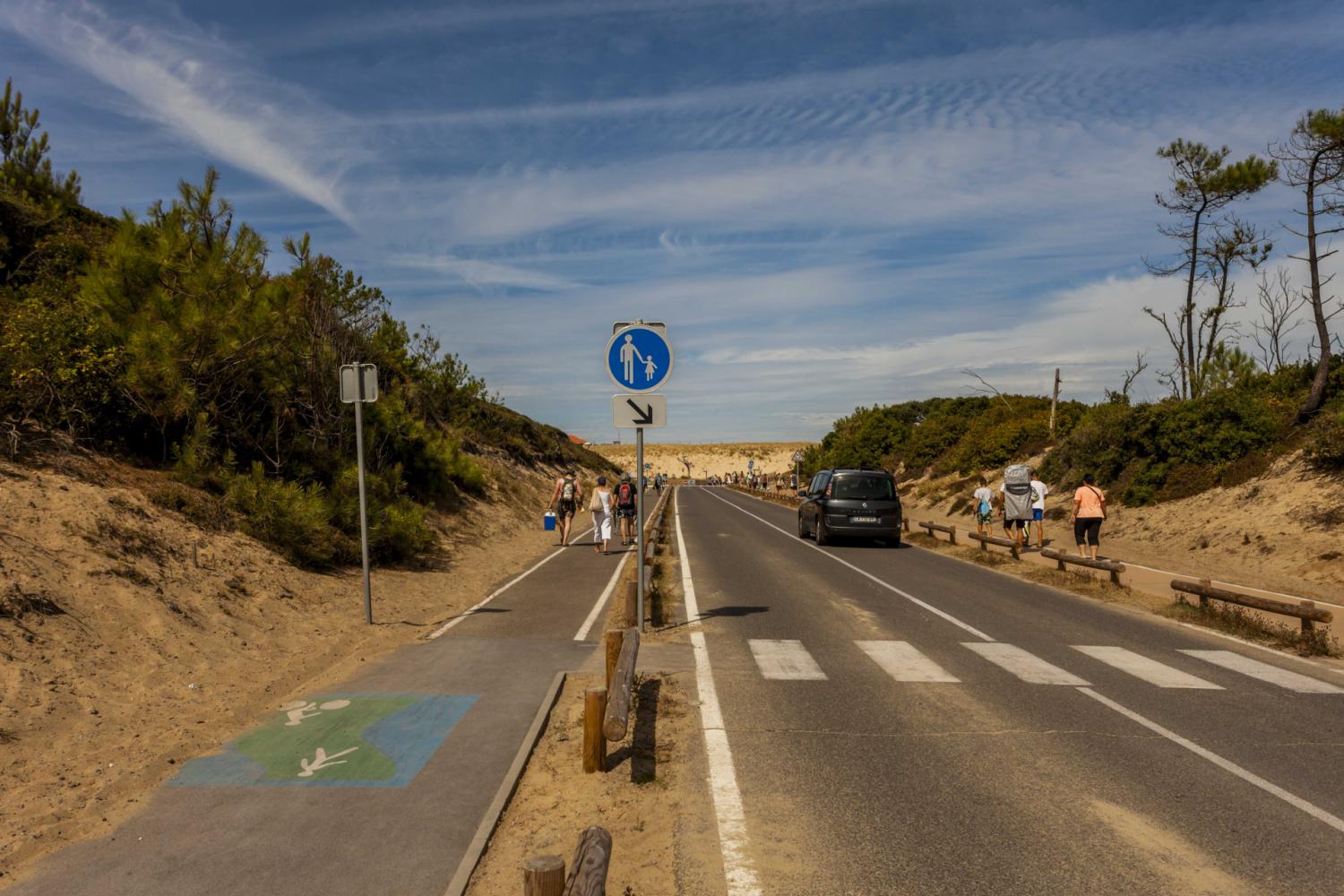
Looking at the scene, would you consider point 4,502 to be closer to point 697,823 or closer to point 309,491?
point 309,491

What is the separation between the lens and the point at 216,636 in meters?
8.23

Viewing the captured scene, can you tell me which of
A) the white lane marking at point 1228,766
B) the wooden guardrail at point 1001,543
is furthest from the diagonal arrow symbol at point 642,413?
the wooden guardrail at point 1001,543

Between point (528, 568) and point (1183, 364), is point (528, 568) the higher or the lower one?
the lower one

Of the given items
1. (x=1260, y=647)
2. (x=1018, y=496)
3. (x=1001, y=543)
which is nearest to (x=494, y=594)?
(x=1260, y=647)

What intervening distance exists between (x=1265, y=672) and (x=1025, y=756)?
4312 mm

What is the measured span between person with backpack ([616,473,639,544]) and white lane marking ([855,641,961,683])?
1083cm

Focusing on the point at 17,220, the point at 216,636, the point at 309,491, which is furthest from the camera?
the point at 17,220

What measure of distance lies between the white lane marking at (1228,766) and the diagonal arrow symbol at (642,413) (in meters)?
5.06

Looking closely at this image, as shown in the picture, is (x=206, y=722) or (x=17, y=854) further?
(x=206, y=722)

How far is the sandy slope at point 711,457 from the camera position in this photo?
15188 cm

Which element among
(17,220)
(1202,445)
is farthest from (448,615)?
(1202,445)

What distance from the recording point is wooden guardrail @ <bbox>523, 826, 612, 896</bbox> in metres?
2.80

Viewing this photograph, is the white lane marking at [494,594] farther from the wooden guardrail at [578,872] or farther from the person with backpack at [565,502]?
the wooden guardrail at [578,872]

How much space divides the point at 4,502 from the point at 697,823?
7.97 meters
